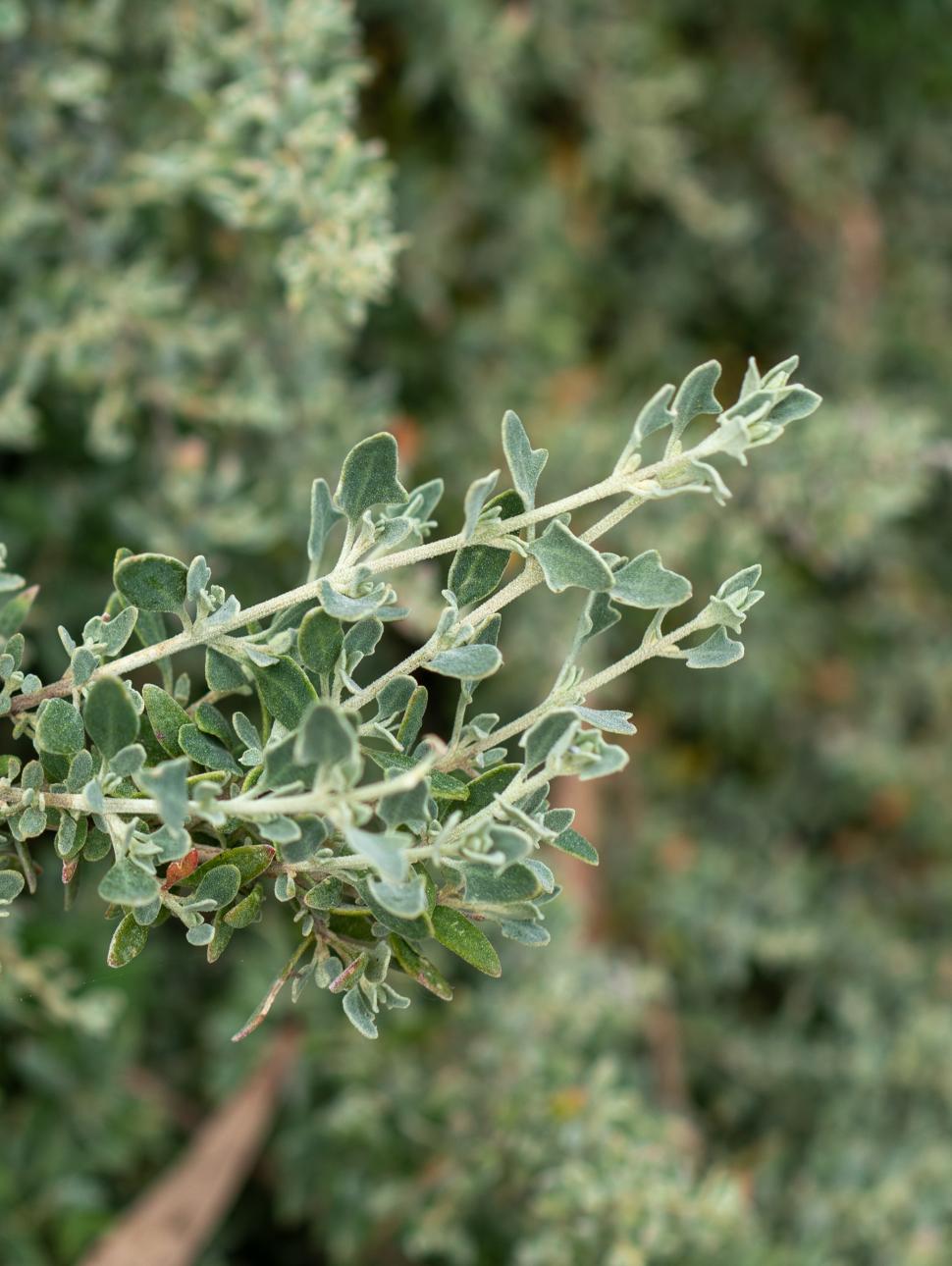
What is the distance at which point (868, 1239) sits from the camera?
74.9 inches

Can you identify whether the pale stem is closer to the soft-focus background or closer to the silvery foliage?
the silvery foliage

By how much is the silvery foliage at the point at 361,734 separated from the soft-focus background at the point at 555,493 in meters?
0.60

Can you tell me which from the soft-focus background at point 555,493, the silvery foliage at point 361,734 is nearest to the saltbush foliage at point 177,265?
the soft-focus background at point 555,493

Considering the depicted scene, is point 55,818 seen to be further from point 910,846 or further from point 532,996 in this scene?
point 910,846

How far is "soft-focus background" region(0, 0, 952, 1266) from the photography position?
155cm

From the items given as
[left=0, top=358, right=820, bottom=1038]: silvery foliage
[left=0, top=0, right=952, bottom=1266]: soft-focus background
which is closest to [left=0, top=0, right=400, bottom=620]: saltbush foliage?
[left=0, top=0, right=952, bottom=1266]: soft-focus background

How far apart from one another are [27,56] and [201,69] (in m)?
0.23

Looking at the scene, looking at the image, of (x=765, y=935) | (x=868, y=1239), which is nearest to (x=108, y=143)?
(x=765, y=935)

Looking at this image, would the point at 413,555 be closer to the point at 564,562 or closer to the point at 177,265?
the point at 564,562

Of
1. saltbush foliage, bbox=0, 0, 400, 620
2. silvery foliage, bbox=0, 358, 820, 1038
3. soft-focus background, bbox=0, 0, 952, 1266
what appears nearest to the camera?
silvery foliage, bbox=0, 358, 820, 1038

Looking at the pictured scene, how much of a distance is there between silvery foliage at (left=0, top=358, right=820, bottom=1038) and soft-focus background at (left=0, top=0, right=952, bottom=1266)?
60 centimetres

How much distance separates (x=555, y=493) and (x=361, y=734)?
135 centimetres

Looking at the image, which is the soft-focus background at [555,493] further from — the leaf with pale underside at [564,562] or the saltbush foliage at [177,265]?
the leaf with pale underside at [564,562]

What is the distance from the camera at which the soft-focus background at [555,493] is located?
1546 mm
